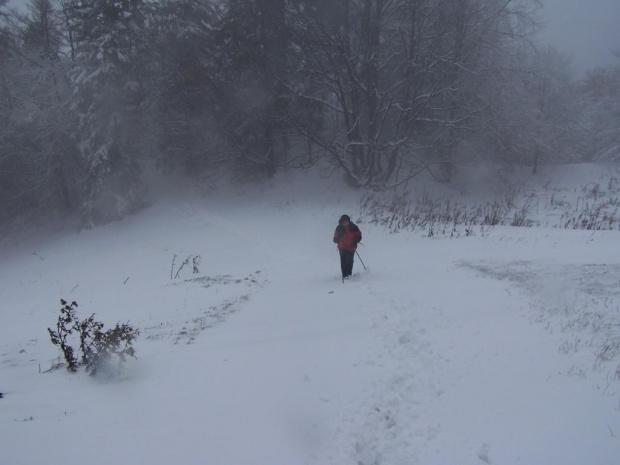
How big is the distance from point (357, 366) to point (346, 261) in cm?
463

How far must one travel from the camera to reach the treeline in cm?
2092

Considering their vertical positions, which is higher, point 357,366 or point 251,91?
point 251,91

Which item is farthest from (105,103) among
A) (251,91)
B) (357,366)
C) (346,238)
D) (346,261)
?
(357,366)

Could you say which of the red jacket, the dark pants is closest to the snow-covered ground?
the dark pants

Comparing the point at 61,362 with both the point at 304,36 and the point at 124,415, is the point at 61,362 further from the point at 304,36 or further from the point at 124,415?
the point at 304,36

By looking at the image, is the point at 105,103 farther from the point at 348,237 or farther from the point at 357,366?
the point at 357,366

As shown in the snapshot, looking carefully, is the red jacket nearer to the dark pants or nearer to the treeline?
the dark pants

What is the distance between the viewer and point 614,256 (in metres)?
8.97

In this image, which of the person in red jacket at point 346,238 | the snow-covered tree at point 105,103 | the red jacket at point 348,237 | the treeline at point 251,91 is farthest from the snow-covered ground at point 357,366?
the snow-covered tree at point 105,103

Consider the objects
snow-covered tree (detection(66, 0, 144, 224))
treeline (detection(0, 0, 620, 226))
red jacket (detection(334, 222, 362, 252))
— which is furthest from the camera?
snow-covered tree (detection(66, 0, 144, 224))

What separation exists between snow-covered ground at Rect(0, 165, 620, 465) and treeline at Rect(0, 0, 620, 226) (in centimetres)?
1205

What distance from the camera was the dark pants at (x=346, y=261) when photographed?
9.87 meters

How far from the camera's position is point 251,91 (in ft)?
77.9

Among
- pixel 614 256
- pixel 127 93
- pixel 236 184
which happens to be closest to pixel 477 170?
pixel 236 184
